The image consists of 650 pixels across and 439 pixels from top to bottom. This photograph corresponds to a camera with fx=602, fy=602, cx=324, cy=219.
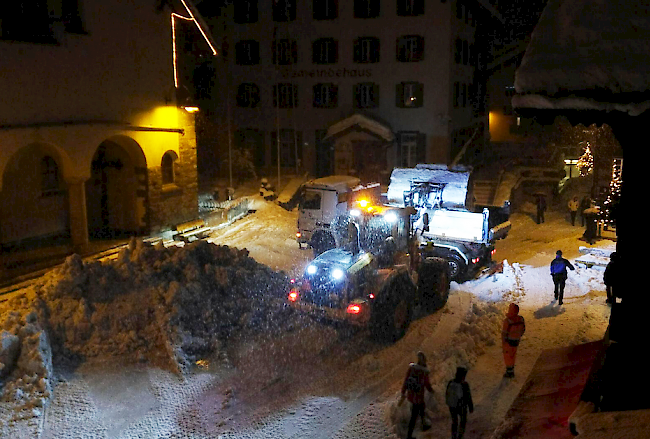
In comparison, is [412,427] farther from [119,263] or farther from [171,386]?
[119,263]

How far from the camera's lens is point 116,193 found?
71.0 feet

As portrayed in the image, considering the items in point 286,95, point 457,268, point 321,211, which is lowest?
point 457,268

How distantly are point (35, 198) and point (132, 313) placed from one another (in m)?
8.27

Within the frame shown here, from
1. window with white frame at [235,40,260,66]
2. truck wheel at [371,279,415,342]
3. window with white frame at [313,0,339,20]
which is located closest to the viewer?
truck wheel at [371,279,415,342]

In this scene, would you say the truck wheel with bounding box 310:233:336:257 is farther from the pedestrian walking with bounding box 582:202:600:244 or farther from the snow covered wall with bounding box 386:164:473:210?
the pedestrian walking with bounding box 582:202:600:244

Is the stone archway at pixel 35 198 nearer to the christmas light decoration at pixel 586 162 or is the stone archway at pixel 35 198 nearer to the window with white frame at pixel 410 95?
the window with white frame at pixel 410 95

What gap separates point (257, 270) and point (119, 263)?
3472mm

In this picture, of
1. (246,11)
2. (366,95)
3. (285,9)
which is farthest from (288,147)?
(246,11)

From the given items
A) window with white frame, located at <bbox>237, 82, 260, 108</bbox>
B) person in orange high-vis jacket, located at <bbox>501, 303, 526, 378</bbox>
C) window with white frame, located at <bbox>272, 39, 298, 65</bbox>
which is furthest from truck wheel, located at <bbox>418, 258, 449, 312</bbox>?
window with white frame, located at <bbox>237, 82, 260, 108</bbox>

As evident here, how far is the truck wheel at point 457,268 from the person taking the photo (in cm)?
1761

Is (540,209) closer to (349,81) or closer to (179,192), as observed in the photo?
(349,81)

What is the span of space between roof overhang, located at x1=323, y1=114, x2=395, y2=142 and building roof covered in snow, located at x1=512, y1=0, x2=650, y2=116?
28373 millimetres

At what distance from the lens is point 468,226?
18.3m

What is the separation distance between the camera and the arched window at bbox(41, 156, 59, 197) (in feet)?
63.1
